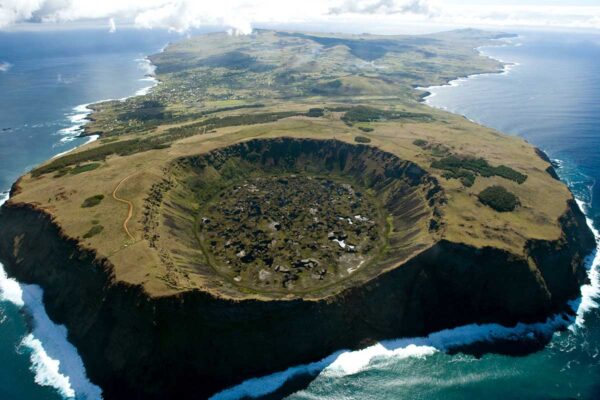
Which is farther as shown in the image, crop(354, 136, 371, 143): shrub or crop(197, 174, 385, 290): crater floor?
crop(354, 136, 371, 143): shrub

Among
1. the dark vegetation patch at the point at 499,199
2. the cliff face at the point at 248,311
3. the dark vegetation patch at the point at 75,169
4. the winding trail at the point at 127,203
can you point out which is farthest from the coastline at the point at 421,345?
the dark vegetation patch at the point at 75,169

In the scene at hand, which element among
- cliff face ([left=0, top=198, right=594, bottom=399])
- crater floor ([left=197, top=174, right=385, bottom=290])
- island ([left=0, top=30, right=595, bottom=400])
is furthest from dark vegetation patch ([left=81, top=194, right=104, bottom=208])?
crater floor ([left=197, top=174, right=385, bottom=290])

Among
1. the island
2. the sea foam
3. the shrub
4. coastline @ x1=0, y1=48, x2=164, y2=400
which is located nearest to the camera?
the sea foam

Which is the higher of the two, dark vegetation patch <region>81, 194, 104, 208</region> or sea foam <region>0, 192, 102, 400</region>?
dark vegetation patch <region>81, 194, 104, 208</region>

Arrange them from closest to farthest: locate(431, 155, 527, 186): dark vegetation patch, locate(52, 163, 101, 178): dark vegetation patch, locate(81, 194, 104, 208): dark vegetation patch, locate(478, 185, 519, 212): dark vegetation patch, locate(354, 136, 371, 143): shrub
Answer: locate(81, 194, 104, 208): dark vegetation patch → locate(478, 185, 519, 212): dark vegetation patch → locate(431, 155, 527, 186): dark vegetation patch → locate(52, 163, 101, 178): dark vegetation patch → locate(354, 136, 371, 143): shrub

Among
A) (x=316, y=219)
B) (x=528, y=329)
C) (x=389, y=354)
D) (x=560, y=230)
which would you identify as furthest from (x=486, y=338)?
(x=316, y=219)

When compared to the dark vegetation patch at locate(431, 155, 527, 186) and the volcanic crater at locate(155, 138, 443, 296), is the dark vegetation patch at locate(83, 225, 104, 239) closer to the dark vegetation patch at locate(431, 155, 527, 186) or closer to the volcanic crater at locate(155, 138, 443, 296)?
the volcanic crater at locate(155, 138, 443, 296)

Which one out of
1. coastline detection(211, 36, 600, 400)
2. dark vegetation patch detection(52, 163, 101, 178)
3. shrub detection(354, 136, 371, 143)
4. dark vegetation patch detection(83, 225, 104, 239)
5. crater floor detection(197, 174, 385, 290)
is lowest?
coastline detection(211, 36, 600, 400)

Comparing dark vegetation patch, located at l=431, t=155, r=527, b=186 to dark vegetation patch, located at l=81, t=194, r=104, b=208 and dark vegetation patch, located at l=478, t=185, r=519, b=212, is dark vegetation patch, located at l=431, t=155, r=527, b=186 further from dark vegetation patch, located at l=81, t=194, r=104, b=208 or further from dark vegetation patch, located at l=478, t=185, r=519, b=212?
dark vegetation patch, located at l=81, t=194, r=104, b=208
